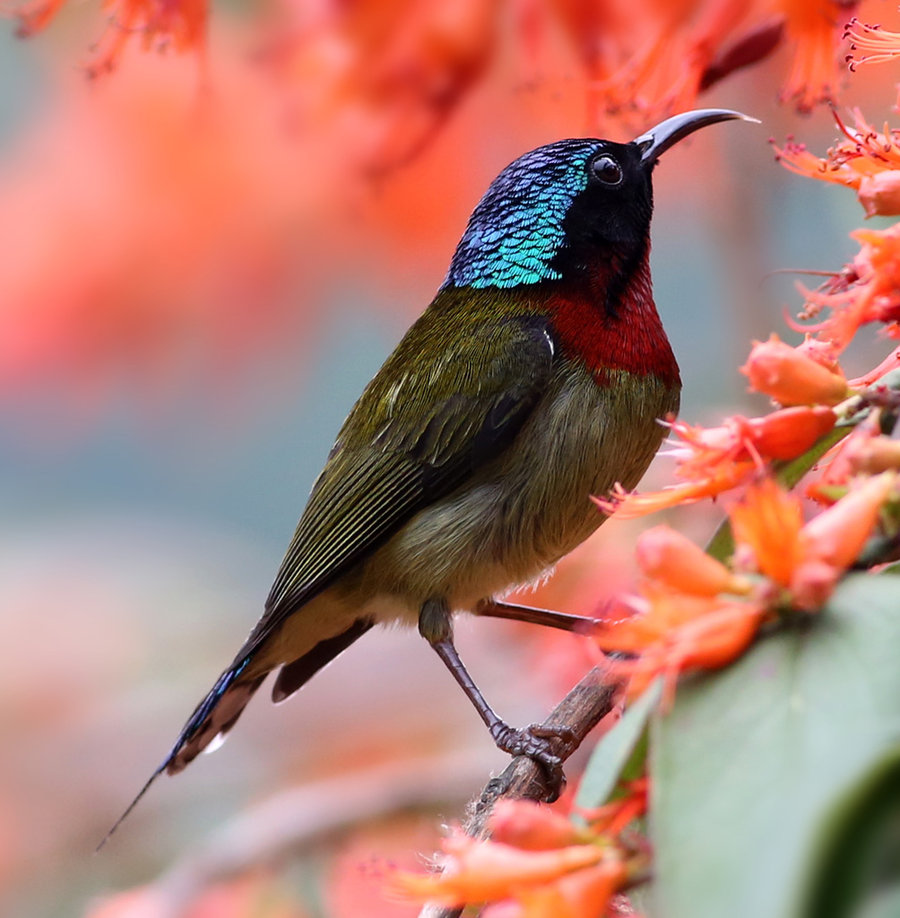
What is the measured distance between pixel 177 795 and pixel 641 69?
1.88 metres

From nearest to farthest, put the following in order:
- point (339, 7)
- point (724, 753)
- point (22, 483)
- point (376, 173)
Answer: point (724, 753), point (339, 7), point (376, 173), point (22, 483)

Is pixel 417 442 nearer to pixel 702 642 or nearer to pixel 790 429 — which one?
pixel 790 429

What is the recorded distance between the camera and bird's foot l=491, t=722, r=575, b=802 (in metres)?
1.43

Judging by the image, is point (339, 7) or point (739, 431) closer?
point (739, 431)

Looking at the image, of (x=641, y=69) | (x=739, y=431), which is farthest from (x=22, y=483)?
(x=739, y=431)

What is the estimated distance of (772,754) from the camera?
0.84 metres

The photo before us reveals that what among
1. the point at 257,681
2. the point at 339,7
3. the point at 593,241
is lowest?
the point at 257,681

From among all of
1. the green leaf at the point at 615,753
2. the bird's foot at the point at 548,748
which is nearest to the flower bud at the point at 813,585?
the green leaf at the point at 615,753

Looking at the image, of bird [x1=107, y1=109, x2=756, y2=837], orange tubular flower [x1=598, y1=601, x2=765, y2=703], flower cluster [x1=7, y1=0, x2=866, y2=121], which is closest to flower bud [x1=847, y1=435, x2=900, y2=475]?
orange tubular flower [x1=598, y1=601, x2=765, y2=703]

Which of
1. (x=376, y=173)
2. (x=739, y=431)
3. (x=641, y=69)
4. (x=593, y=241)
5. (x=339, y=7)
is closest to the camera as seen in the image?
(x=739, y=431)

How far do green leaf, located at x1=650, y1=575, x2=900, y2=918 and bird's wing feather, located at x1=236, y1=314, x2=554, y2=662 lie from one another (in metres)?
1.15

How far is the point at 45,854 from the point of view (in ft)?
9.30

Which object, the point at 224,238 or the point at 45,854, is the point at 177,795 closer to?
the point at 45,854

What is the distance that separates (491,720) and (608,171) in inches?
35.3
